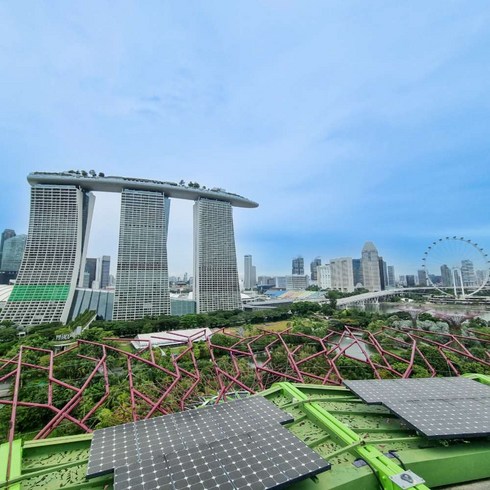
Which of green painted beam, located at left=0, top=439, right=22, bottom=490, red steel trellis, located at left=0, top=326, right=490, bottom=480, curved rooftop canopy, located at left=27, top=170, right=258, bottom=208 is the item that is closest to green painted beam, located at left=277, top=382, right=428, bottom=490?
red steel trellis, located at left=0, top=326, right=490, bottom=480

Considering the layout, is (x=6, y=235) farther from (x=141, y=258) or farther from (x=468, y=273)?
(x=468, y=273)

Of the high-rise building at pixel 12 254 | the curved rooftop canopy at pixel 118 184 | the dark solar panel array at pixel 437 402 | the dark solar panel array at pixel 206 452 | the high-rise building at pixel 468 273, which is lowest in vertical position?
the dark solar panel array at pixel 437 402

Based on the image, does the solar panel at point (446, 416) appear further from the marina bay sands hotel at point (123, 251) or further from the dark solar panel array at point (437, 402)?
the marina bay sands hotel at point (123, 251)

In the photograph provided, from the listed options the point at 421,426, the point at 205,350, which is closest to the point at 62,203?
the point at 205,350

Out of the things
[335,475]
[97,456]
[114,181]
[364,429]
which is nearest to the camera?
[335,475]

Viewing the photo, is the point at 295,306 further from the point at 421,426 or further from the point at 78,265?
the point at 421,426

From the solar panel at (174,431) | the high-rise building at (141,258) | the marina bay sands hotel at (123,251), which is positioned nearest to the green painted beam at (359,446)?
the solar panel at (174,431)

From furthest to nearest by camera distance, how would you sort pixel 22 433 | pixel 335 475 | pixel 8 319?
pixel 8 319, pixel 22 433, pixel 335 475
